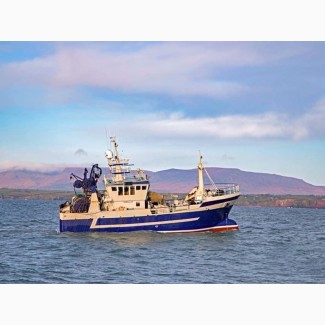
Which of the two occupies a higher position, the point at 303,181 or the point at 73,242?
the point at 303,181

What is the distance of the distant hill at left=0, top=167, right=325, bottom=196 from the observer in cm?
1469

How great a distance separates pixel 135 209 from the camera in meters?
19.1

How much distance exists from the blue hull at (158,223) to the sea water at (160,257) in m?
0.27

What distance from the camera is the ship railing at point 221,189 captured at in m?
17.3

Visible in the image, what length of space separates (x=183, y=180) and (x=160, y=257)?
2.44 metres

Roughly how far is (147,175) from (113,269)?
3.76 m

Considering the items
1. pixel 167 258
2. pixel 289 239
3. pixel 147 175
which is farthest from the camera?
pixel 289 239

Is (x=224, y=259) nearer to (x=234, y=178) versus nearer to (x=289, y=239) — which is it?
(x=234, y=178)

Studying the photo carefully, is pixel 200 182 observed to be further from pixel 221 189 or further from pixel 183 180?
pixel 221 189

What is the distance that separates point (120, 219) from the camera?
1900 cm

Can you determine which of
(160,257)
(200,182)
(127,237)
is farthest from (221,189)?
(160,257)

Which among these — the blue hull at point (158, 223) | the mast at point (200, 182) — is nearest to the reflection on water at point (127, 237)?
the blue hull at point (158, 223)

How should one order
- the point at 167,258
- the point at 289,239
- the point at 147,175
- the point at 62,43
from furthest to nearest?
the point at 289,239 < the point at 147,175 < the point at 167,258 < the point at 62,43

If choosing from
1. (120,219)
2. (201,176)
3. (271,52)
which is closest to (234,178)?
(201,176)
